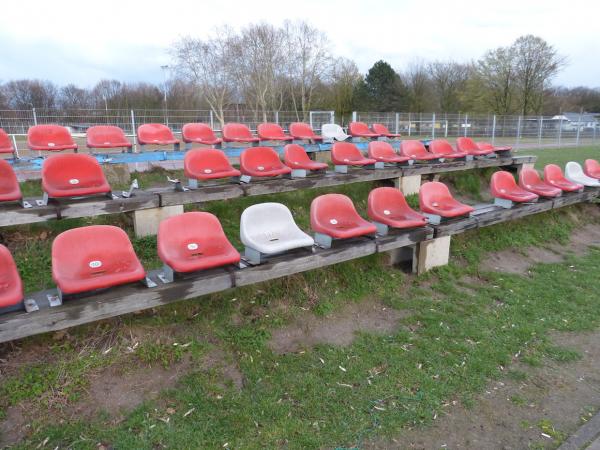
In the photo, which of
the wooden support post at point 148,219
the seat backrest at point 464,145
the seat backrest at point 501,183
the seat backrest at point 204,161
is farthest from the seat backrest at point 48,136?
the seat backrest at point 464,145

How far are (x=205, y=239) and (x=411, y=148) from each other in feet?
16.6

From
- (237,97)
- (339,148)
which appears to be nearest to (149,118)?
(339,148)

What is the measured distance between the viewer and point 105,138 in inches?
265

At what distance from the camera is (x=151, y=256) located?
426 centimetres

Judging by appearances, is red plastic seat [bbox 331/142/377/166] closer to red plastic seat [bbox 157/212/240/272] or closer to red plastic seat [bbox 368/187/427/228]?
red plastic seat [bbox 368/187/427/228]

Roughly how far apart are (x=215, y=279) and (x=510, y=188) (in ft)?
16.1

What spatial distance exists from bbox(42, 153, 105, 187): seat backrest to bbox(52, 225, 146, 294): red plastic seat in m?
1.41

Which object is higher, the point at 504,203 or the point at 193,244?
the point at 193,244

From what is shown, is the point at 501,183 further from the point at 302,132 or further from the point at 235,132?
the point at 235,132

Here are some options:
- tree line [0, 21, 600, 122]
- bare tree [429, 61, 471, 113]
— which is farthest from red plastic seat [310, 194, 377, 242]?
bare tree [429, 61, 471, 113]

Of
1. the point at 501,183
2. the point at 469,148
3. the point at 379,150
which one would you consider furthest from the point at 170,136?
the point at 469,148

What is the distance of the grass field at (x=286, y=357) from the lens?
8.50 ft

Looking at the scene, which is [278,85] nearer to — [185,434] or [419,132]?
[419,132]

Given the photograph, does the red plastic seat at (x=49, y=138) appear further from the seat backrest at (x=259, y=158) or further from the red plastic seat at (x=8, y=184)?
the seat backrest at (x=259, y=158)
